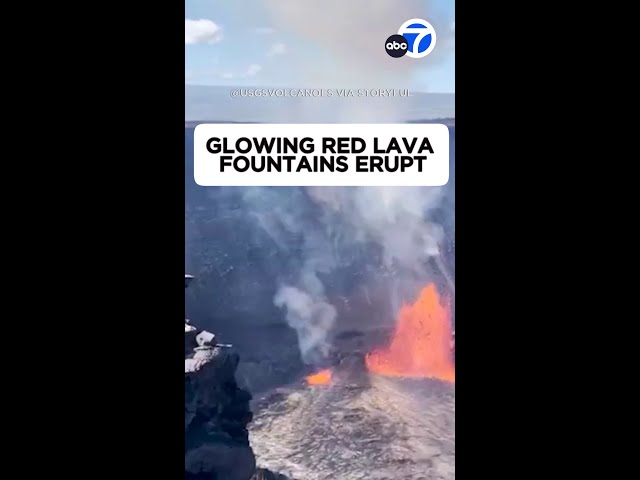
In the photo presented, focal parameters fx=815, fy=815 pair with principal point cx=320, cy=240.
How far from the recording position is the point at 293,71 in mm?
2992

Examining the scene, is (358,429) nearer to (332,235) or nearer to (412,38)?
→ (332,235)

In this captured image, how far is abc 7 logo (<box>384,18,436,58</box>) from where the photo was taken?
9.73ft

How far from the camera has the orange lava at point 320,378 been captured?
3.00 metres

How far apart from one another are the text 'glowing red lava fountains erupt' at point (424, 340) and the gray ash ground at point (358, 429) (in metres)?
0.05

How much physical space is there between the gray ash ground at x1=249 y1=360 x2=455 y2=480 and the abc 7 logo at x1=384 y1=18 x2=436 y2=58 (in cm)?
119

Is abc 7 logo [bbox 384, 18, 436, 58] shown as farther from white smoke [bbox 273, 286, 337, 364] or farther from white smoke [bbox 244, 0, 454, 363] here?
white smoke [bbox 273, 286, 337, 364]

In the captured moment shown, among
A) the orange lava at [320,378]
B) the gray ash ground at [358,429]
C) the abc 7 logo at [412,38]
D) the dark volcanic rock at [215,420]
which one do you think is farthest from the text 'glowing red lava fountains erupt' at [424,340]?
the abc 7 logo at [412,38]

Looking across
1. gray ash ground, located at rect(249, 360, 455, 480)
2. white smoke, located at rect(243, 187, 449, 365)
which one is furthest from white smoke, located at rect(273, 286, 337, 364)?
gray ash ground, located at rect(249, 360, 455, 480)

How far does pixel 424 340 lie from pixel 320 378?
0.41m

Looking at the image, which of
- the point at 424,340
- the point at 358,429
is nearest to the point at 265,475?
the point at 358,429

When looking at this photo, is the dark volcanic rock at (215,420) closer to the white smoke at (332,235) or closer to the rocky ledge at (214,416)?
the rocky ledge at (214,416)

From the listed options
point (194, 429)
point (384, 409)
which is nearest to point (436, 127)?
point (384, 409)

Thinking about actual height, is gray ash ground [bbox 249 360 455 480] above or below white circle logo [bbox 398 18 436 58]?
below

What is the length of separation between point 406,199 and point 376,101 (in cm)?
37
